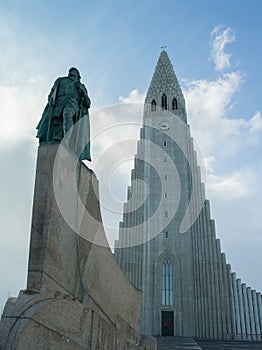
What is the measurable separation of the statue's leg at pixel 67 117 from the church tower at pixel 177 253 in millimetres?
23714

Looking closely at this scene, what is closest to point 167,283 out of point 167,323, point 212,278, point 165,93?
point 167,323

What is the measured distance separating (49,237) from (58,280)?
0.63 meters

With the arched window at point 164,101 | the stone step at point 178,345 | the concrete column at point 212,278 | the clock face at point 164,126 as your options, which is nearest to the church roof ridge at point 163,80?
the arched window at point 164,101

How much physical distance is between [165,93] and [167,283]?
2085 cm

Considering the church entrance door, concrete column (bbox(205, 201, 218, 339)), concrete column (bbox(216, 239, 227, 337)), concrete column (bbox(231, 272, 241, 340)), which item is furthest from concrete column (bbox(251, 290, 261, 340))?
the church entrance door

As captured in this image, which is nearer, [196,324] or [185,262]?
[196,324]

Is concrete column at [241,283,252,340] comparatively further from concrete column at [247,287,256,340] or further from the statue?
the statue

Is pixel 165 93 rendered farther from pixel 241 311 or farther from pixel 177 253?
pixel 241 311

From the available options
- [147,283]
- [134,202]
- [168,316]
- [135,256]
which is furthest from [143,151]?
[168,316]

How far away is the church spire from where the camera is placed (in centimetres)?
3817

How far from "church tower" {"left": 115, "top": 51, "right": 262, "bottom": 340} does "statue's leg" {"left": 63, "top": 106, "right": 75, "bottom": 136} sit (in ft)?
77.8

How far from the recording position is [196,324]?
26438 millimetres

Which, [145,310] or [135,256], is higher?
[135,256]

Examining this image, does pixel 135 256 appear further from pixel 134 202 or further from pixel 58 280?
pixel 58 280
